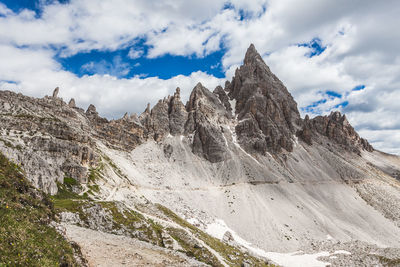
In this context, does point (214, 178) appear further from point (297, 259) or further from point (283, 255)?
point (297, 259)

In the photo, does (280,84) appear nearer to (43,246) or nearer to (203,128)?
(203,128)

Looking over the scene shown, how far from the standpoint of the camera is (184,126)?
464 feet

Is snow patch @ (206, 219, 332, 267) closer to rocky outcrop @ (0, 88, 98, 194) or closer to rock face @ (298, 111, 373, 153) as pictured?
rocky outcrop @ (0, 88, 98, 194)

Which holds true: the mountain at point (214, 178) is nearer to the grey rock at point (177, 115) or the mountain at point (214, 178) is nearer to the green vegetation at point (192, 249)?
the green vegetation at point (192, 249)

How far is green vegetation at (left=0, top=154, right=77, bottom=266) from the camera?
13078 millimetres

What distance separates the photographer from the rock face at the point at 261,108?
461ft

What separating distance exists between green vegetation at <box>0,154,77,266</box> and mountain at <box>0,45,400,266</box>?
3.39 m

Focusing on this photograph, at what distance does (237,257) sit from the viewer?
44875 millimetres

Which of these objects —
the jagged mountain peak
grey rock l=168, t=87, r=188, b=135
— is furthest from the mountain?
the jagged mountain peak

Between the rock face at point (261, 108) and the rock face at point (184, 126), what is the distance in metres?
0.58

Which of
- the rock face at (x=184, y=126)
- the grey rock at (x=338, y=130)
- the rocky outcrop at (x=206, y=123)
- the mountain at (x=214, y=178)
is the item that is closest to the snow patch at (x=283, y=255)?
the mountain at (x=214, y=178)

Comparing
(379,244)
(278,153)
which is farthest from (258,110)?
(379,244)

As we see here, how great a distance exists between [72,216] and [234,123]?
128543 mm

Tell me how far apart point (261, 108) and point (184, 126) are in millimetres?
55173
